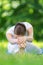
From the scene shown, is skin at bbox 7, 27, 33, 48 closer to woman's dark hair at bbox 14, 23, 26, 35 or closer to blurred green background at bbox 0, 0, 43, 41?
woman's dark hair at bbox 14, 23, 26, 35

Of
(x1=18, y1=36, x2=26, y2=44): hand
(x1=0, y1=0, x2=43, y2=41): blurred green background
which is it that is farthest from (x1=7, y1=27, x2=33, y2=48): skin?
(x1=0, y1=0, x2=43, y2=41): blurred green background

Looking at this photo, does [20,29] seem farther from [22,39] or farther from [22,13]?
[22,13]

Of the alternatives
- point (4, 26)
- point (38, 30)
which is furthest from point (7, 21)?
point (38, 30)

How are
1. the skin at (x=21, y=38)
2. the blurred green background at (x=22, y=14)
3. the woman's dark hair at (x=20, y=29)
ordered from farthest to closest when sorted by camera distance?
the blurred green background at (x=22, y=14), the woman's dark hair at (x=20, y=29), the skin at (x=21, y=38)

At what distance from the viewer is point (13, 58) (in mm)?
4004

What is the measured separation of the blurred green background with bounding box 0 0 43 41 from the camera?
25.7 feet

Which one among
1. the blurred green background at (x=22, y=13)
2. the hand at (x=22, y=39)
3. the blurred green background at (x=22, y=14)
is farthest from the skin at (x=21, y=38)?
the blurred green background at (x=22, y=13)

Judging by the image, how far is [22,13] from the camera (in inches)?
317

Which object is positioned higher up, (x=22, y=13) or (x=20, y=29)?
(x=22, y=13)

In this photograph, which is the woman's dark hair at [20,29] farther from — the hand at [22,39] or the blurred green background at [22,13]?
the blurred green background at [22,13]

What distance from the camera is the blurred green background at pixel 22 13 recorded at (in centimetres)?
785

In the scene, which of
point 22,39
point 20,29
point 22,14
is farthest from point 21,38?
point 22,14

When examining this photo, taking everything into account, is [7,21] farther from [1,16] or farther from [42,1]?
[42,1]

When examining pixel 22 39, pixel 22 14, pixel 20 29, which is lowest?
pixel 22 39
